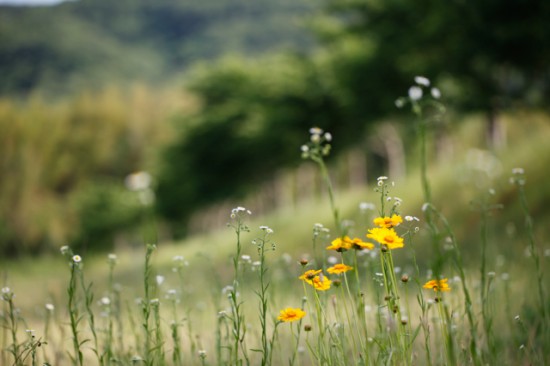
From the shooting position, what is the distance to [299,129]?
24.3 metres

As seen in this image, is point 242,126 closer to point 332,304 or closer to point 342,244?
point 332,304

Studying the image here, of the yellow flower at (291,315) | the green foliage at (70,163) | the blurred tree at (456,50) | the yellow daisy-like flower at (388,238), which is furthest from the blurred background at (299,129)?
the yellow daisy-like flower at (388,238)

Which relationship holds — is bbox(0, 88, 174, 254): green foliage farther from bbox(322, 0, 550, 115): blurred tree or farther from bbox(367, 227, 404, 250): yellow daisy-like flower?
bbox(367, 227, 404, 250): yellow daisy-like flower

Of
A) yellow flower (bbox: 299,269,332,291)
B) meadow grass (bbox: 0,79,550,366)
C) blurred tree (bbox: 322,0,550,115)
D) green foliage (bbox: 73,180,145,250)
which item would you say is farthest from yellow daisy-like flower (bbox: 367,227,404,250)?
green foliage (bbox: 73,180,145,250)

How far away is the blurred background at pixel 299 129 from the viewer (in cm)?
1204

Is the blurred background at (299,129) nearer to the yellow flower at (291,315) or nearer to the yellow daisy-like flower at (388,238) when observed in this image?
the yellow flower at (291,315)

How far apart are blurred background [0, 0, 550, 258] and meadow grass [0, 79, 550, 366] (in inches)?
18.1

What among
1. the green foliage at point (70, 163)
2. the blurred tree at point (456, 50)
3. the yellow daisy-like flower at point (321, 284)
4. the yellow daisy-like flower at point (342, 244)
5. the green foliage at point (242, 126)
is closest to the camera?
the yellow daisy-like flower at point (342, 244)

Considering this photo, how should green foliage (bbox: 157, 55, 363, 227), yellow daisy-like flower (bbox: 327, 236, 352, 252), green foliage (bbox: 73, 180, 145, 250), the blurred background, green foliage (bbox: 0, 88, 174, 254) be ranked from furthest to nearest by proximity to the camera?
green foliage (bbox: 0, 88, 174, 254)
green foliage (bbox: 73, 180, 145, 250)
green foliage (bbox: 157, 55, 363, 227)
the blurred background
yellow daisy-like flower (bbox: 327, 236, 352, 252)

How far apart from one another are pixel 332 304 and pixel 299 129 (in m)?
21.4

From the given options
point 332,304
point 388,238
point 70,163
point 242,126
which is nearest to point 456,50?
point 332,304

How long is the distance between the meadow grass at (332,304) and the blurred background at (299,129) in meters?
0.46

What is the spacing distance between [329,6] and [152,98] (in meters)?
81.9

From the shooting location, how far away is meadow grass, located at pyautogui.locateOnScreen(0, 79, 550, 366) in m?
1.85
